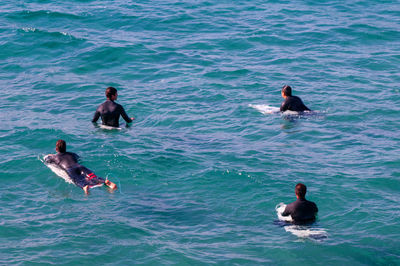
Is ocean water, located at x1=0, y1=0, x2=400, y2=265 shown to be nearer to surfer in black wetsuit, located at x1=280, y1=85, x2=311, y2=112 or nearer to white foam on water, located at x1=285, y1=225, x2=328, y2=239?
white foam on water, located at x1=285, y1=225, x2=328, y2=239

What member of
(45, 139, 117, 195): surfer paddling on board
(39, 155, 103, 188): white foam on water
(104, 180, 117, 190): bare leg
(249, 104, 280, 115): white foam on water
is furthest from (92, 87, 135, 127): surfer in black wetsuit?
(249, 104, 280, 115): white foam on water

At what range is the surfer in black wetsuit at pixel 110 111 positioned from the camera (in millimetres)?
21250

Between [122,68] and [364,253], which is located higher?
[122,68]

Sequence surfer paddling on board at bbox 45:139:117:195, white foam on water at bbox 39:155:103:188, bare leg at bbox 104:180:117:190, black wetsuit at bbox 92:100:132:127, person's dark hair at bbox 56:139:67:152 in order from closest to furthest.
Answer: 1. bare leg at bbox 104:180:117:190
2. surfer paddling on board at bbox 45:139:117:195
3. white foam on water at bbox 39:155:103:188
4. person's dark hair at bbox 56:139:67:152
5. black wetsuit at bbox 92:100:132:127

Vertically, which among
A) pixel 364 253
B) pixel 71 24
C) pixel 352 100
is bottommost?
pixel 364 253

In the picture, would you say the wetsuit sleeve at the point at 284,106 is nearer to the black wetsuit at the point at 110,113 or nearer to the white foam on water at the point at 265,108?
the white foam on water at the point at 265,108

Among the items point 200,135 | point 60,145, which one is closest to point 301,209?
point 200,135

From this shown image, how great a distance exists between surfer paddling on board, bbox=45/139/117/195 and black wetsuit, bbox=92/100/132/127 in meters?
3.35

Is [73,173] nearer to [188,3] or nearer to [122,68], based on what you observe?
[122,68]

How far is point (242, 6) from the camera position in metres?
39.9

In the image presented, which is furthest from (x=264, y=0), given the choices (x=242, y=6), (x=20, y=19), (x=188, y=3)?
(x=20, y=19)

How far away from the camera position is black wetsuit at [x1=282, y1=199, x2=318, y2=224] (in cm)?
1508

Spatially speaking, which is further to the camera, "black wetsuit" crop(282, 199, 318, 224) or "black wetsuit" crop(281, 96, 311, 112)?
"black wetsuit" crop(281, 96, 311, 112)

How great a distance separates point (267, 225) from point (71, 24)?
24.1m
